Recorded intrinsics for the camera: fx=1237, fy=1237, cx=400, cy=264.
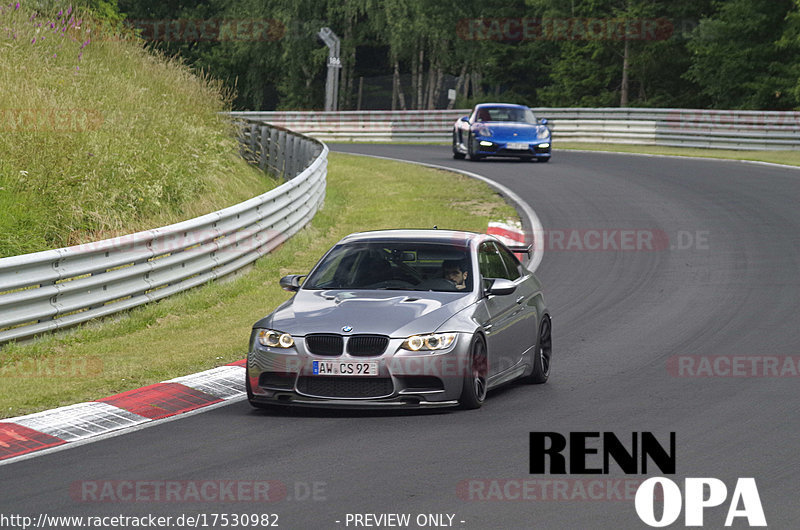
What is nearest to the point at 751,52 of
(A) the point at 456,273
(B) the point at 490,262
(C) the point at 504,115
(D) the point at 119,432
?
(C) the point at 504,115

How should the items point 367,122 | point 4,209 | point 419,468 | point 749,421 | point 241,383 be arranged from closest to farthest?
point 419,468 < point 749,421 < point 241,383 < point 4,209 < point 367,122

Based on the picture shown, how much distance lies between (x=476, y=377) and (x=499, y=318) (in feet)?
2.49

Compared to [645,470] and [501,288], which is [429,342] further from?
[645,470]

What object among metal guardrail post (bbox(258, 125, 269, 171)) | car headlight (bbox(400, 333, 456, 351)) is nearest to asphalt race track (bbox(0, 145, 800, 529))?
car headlight (bbox(400, 333, 456, 351))

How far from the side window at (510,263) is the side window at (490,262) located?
0.28 ft

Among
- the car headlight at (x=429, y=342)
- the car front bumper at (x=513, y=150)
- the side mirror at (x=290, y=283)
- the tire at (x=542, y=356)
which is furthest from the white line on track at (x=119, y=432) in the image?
the car front bumper at (x=513, y=150)

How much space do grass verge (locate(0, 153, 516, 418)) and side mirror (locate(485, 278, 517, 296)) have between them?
9.43ft

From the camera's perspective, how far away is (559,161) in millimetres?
32906

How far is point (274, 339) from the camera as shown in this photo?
9.12m

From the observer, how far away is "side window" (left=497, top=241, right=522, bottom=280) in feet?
35.8

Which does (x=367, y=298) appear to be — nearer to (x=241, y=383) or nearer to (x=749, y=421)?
(x=241, y=383)

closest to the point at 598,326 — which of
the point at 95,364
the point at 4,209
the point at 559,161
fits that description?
the point at 95,364

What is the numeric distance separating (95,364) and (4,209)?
4.60 metres

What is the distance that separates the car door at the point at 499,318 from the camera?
9711 mm
